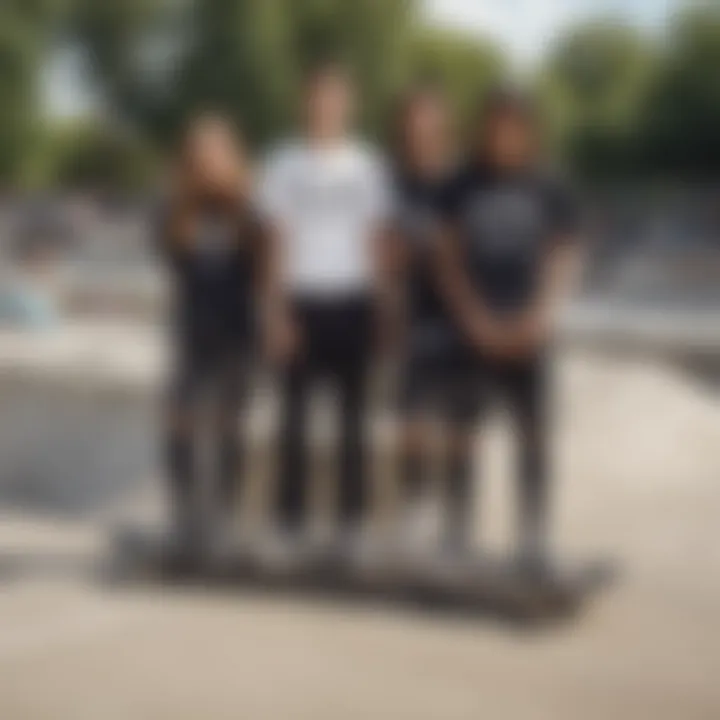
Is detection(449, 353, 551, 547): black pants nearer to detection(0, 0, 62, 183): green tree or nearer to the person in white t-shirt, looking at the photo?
the person in white t-shirt

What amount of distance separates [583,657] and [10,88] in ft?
3.39

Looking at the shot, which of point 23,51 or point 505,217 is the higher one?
point 23,51

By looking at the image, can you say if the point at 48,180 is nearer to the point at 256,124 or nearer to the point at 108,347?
the point at 108,347

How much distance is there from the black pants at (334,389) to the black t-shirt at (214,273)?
0.24 feet

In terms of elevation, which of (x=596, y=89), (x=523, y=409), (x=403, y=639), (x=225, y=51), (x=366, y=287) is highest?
(x=596, y=89)

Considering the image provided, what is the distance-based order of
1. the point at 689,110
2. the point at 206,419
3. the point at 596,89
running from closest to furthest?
the point at 206,419 < the point at 596,89 < the point at 689,110

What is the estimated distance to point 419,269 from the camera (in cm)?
172

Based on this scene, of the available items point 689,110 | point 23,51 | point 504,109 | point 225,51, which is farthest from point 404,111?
point 689,110

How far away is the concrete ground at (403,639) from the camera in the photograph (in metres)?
1.44

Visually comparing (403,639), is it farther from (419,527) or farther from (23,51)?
(23,51)

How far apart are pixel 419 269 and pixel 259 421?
0.27m

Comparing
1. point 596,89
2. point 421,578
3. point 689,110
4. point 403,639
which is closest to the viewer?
point 403,639

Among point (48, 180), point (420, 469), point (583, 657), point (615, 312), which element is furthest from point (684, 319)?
point (583, 657)

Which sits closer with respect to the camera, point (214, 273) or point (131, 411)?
point (214, 273)
